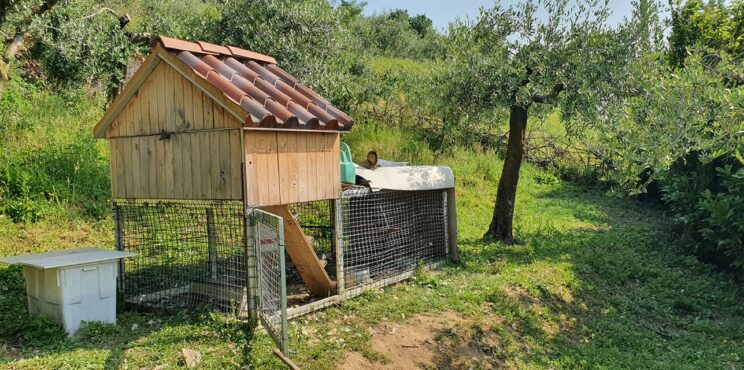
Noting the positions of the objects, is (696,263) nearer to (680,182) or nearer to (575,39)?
(680,182)

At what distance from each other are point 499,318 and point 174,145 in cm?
394

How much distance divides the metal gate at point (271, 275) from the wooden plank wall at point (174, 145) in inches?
16.8

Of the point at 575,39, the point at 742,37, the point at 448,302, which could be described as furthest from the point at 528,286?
the point at 742,37

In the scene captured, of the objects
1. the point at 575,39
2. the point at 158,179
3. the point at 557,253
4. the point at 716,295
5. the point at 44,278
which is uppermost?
the point at 575,39

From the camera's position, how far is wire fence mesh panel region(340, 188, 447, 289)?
6.09 m

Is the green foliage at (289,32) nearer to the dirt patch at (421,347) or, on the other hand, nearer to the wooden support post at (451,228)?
the wooden support post at (451,228)

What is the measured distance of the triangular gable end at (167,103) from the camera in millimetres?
4520

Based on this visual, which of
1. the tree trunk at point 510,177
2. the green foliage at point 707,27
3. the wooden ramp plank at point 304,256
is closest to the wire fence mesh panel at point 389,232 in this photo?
the wooden ramp plank at point 304,256

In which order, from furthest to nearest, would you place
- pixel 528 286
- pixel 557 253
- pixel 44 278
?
pixel 557 253
pixel 528 286
pixel 44 278

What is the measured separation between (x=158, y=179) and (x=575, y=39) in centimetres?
626

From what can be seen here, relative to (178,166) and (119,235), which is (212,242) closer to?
(119,235)

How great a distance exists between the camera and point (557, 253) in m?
8.41

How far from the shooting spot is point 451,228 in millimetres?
7578

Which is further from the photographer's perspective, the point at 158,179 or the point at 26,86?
the point at 26,86
